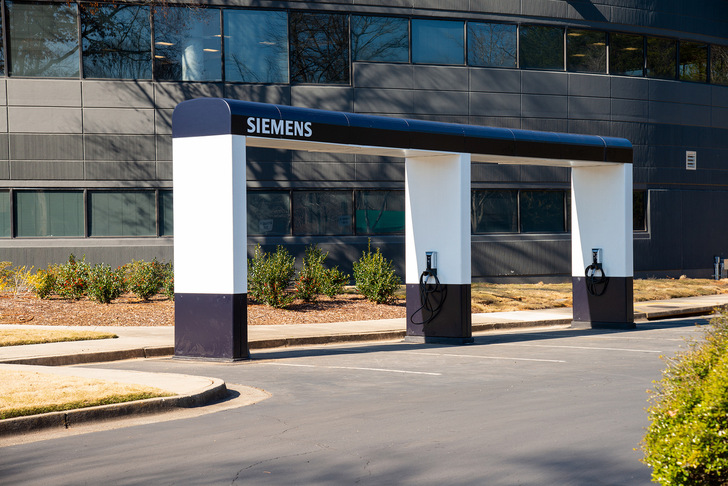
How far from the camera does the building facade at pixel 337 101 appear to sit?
25719mm

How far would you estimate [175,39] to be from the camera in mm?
26062

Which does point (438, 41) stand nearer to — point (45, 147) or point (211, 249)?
point (45, 147)

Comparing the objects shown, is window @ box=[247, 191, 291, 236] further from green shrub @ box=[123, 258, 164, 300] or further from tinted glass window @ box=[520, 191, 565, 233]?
tinted glass window @ box=[520, 191, 565, 233]

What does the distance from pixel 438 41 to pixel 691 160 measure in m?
10.8

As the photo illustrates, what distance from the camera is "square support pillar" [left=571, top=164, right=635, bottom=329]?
1953cm

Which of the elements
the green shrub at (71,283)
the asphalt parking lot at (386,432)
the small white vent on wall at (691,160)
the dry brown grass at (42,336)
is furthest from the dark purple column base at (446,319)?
the small white vent on wall at (691,160)

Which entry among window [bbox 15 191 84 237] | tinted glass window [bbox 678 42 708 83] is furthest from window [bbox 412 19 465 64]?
window [bbox 15 191 84 237]

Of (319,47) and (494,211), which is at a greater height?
(319,47)

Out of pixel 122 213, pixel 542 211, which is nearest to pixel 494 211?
pixel 542 211

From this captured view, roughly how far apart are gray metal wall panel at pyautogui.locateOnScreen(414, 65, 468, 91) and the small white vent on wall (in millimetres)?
9289

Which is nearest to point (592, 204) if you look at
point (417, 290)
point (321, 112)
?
point (417, 290)

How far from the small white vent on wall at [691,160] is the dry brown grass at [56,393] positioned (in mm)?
26316

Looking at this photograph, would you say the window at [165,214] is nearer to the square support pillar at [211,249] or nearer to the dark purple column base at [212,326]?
the square support pillar at [211,249]

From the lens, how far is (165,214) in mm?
26469
